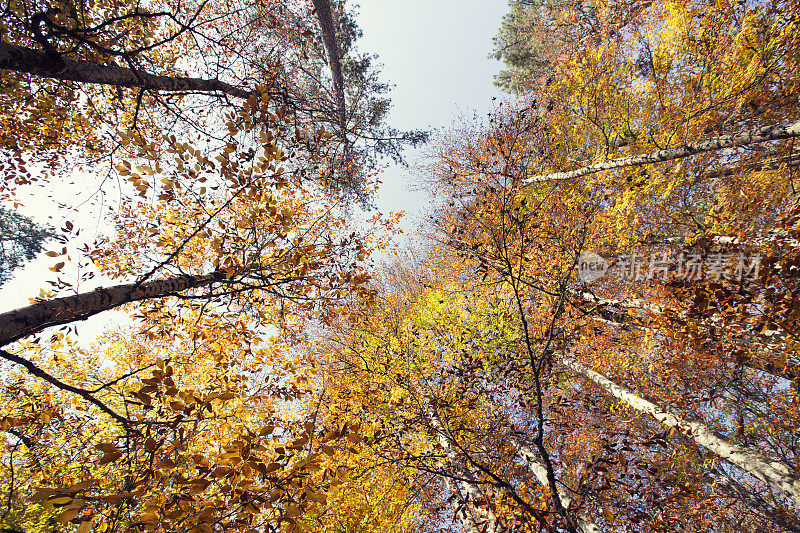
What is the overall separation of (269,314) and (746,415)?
49.8 feet

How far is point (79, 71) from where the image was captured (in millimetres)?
3369

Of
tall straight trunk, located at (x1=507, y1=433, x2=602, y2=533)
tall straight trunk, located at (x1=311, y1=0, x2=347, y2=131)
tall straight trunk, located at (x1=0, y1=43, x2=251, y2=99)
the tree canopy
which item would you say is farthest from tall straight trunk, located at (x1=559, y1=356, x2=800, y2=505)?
tall straight trunk, located at (x1=311, y1=0, x2=347, y2=131)

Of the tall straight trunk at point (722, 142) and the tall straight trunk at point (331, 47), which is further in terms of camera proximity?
the tall straight trunk at point (331, 47)

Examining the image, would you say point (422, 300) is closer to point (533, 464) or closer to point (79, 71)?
point (533, 464)

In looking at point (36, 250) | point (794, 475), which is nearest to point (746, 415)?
point (794, 475)

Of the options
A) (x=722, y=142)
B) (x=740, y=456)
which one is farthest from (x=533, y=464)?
(x=722, y=142)

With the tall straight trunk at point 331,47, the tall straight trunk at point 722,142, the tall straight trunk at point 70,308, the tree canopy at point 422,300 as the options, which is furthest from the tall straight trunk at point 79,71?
the tall straight trunk at point 722,142

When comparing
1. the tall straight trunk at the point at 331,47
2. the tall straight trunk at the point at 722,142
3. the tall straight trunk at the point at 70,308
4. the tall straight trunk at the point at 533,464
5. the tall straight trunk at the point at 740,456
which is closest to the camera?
the tall straight trunk at the point at 70,308

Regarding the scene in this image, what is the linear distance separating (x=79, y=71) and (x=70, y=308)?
2767 mm

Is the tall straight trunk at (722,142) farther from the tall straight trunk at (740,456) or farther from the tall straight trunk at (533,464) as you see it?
the tall straight trunk at (533,464)

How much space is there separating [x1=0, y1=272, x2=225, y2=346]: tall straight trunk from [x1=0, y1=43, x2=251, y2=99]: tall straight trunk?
8.03ft

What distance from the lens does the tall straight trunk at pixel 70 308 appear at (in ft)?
8.68

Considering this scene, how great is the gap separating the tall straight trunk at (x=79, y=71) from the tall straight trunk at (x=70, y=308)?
96.4 inches

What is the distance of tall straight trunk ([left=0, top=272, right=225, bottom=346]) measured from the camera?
2.64m
